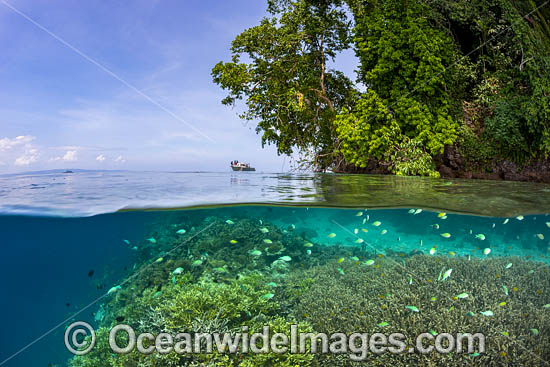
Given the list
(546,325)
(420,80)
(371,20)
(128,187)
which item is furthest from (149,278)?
(371,20)

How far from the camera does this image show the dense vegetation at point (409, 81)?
13000mm

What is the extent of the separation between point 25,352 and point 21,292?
3.77 meters

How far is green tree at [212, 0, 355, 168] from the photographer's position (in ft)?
54.1

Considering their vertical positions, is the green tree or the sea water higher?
the green tree
